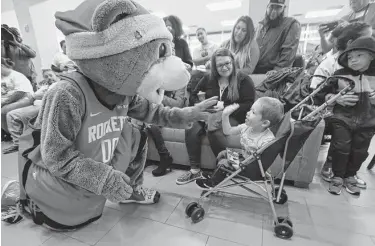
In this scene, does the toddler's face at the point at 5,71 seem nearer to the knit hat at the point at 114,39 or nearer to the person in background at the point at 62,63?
the person in background at the point at 62,63

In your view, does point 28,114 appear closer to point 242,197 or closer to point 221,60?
point 221,60

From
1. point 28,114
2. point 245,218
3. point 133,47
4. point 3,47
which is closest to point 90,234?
point 245,218

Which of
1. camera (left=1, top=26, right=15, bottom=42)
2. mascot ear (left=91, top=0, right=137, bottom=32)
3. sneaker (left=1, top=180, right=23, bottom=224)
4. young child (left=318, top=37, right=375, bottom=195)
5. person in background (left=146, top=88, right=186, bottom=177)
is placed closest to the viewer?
mascot ear (left=91, top=0, right=137, bottom=32)

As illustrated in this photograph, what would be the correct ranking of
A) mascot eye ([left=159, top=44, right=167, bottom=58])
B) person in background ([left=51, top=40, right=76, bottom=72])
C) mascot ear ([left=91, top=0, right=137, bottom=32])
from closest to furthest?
1. mascot ear ([left=91, top=0, right=137, bottom=32])
2. mascot eye ([left=159, top=44, right=167, bottom=58])
3. person in background ([left=51, top=40, right=76, bottom=72])

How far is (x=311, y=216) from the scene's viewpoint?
48.5 inches

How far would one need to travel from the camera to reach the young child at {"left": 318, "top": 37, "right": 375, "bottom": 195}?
141 cm

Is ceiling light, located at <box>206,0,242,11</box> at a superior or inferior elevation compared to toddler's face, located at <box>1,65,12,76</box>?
superior

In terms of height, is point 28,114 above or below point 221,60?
below

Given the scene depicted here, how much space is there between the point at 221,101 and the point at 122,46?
3.53 feet

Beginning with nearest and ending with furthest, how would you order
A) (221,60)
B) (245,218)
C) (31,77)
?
1. (245,218)
2. (221,60)
3. (31,77)

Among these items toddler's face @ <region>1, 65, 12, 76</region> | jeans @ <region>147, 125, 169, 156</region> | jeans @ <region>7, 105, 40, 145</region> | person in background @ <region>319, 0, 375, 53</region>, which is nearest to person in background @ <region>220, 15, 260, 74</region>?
person in background @ <region>319, 0, 375, 53</region>

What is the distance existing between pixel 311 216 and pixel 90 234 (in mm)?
1352

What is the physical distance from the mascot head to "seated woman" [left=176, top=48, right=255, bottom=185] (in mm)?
864

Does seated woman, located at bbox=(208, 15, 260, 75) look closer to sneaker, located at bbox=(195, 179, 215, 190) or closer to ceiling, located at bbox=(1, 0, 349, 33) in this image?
sneaker, located at bbox=(195, 179, 215, 190)
